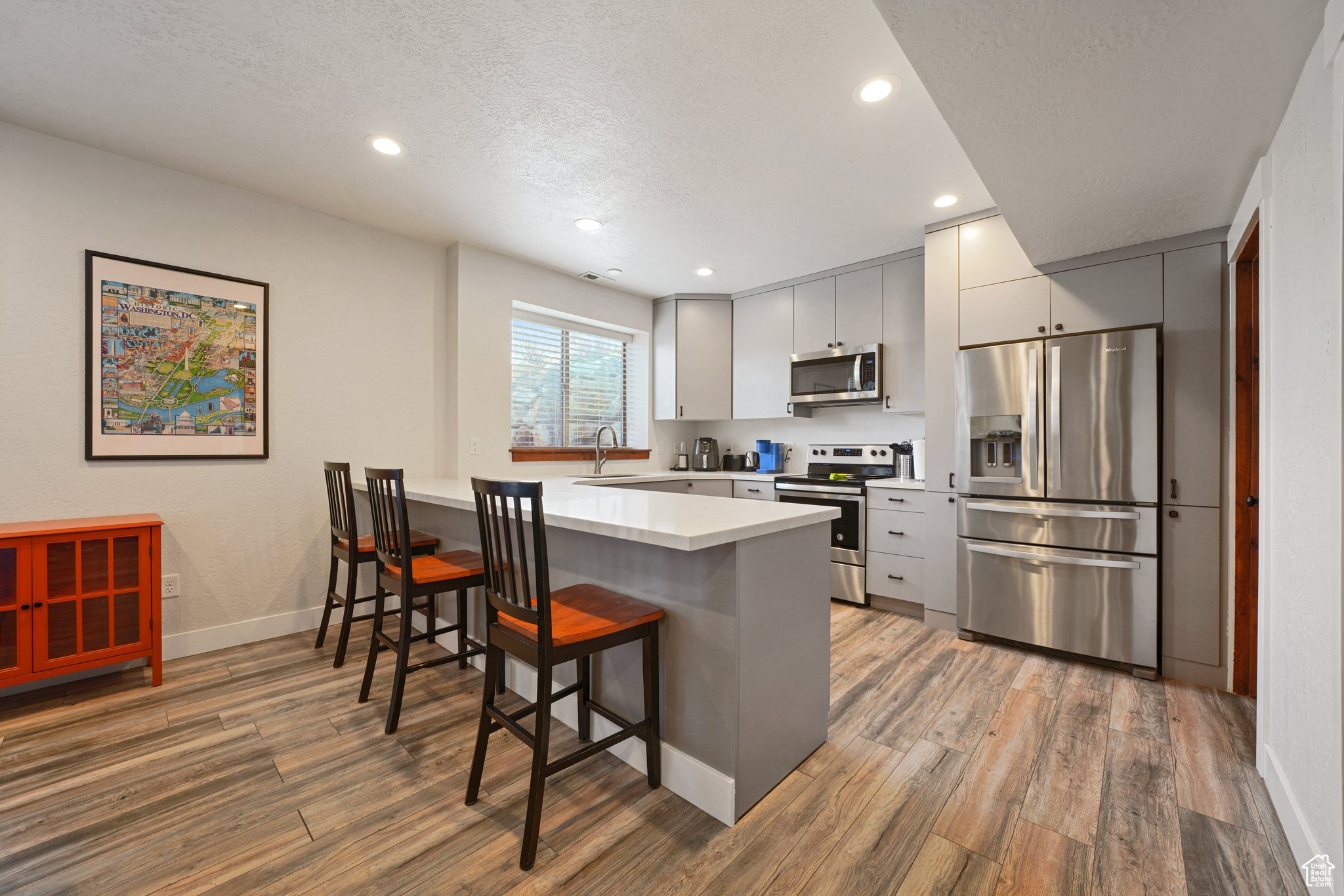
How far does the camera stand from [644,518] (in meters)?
1.65

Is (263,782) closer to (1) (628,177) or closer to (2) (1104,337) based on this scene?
(1) (628,177)

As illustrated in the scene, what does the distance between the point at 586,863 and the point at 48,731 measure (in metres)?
2.21

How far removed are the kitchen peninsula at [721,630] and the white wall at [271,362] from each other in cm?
201

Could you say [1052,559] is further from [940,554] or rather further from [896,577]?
[896,577]

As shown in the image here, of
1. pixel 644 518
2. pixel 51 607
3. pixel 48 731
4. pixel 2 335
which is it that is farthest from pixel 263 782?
pixel 2 335

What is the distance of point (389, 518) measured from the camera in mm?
2262

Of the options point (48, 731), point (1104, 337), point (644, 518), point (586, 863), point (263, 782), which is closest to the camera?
point (586, 863)

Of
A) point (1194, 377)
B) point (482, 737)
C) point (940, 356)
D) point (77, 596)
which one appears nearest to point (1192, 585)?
point (1194, 377)

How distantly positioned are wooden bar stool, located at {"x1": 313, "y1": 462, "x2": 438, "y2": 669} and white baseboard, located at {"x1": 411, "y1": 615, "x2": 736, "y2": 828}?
1.22 meters

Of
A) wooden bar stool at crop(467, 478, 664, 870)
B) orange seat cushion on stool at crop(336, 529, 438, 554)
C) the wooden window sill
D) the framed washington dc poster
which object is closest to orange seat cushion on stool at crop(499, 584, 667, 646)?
wooden bar stool at crop(467, 478, 664, 870)

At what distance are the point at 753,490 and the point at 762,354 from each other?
1.16 metres

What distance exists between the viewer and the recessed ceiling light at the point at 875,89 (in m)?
1.97

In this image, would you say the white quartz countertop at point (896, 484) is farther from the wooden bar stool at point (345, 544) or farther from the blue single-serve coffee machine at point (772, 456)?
the wooden bar stool at point (345, 544)

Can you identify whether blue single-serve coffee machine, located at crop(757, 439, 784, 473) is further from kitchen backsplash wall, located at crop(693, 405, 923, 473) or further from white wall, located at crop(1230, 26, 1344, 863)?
white wall, located at crop(1230, 26, 1344, 863)
